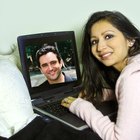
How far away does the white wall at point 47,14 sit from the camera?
1.51 meters

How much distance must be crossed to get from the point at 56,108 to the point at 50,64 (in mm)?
248

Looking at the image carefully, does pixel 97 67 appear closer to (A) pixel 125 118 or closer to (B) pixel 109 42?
(B) pixel 109 42

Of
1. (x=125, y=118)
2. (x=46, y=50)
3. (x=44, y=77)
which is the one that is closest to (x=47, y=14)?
(x=46, y=50)

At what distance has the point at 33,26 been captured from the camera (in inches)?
62.8

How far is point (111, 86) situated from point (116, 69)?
0.39 ft

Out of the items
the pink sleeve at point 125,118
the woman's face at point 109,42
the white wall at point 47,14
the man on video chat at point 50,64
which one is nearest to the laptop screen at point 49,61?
the man on video chat at point 50,64

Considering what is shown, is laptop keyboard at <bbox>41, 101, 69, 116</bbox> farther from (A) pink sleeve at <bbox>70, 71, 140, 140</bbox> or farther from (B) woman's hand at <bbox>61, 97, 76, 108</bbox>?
(A) pink sleeve at <bbox>70, 71, 140, 140</bbox>

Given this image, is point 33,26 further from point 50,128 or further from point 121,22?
point 50,128

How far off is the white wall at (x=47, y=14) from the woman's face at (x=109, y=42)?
347 mm

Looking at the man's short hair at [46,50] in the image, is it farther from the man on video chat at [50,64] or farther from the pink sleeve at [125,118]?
the pink sleeve at [125,118]

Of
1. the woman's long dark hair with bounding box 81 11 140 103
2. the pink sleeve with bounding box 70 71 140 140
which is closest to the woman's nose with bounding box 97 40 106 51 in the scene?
the woman's long dark hair with bounding box 81 11 140 103

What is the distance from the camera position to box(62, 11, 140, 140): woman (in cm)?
110

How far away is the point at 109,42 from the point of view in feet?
4.38

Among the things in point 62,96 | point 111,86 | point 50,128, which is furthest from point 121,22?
point 50,128
